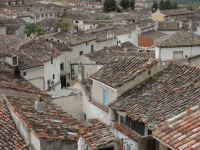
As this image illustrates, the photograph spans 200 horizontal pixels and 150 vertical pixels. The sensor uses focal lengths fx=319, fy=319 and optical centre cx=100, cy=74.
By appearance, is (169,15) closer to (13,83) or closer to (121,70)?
(121,70)

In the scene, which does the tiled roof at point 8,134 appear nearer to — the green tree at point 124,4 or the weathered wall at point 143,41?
the weathered wall at point 143,41

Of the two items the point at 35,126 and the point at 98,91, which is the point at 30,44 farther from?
the point at 35,126

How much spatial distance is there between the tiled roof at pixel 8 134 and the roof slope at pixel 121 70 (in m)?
4.69

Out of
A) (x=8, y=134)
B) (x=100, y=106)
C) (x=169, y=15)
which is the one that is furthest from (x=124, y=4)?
(x=8, y=134)

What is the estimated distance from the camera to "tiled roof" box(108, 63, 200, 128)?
11.8 meters

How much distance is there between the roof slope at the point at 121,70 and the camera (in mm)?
14778

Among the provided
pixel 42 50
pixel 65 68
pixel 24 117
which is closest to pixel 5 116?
pixel 24 117

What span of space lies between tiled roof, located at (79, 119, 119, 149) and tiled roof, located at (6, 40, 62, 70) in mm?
15662

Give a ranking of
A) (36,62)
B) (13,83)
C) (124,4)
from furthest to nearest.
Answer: (124,4)
(36,62)
(13,83)

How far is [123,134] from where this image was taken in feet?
44.6

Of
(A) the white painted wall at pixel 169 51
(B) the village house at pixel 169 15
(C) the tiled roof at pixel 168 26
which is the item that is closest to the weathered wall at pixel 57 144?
(A) the white painted wall at pixel 169 51

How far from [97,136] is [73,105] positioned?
30.7ft

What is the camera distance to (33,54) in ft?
94.9

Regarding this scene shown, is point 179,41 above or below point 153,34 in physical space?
above
